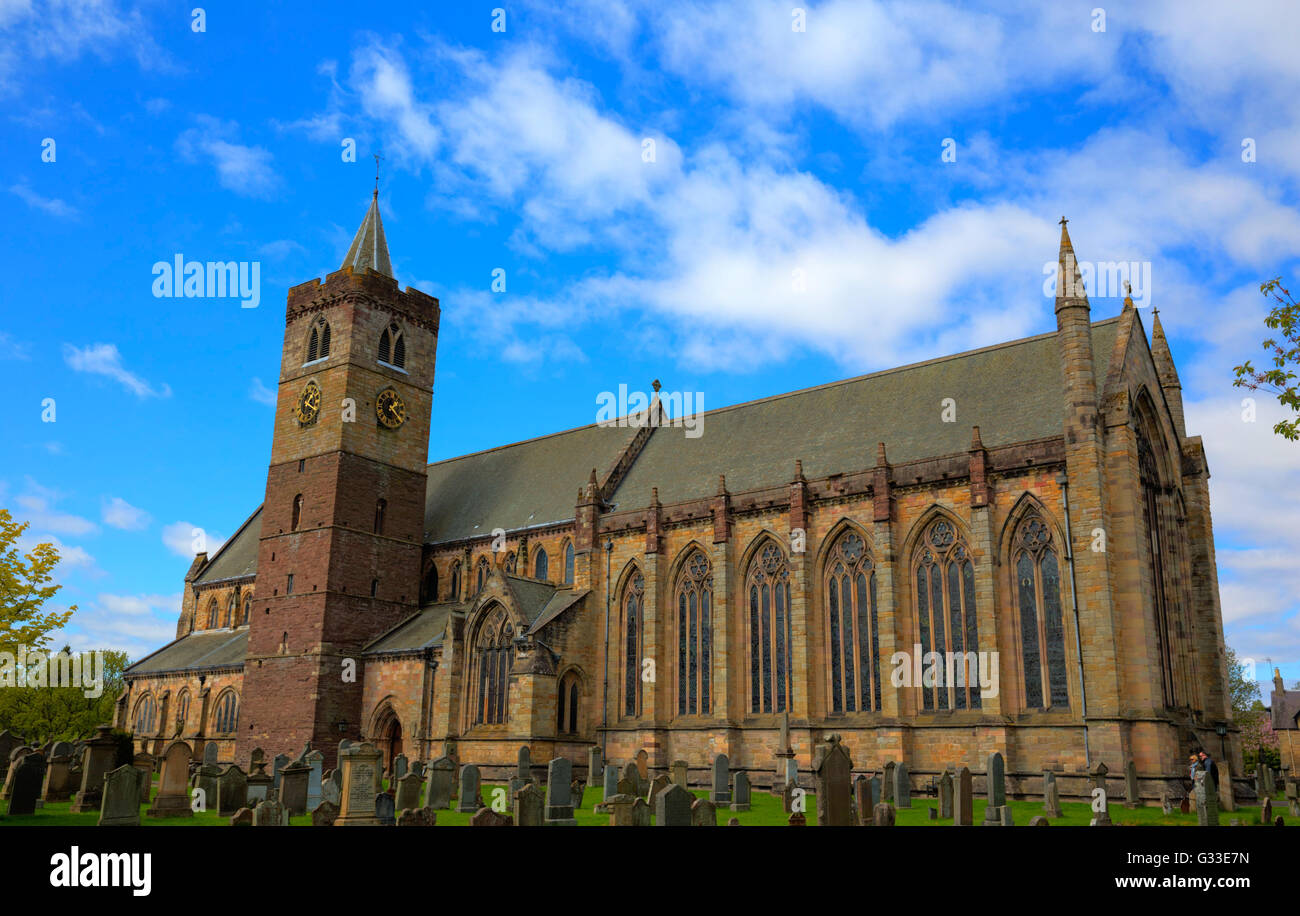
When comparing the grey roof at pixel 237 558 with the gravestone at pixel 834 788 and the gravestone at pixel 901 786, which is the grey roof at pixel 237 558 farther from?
the gravestone at pixel 834 788

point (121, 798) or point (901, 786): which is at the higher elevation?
point (121, 798)

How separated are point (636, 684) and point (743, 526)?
725 centimetres

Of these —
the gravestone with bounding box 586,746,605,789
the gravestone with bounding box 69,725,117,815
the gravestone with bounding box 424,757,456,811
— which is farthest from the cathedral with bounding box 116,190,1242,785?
the gravestone with bounding box 69,725,117,815

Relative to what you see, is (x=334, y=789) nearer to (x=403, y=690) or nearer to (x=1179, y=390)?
(x=403, y=690)

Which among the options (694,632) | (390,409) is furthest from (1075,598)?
(390,409)

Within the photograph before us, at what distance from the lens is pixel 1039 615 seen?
28.6 meters

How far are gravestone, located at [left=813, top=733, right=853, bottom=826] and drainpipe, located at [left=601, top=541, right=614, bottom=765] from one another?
67.7 ft

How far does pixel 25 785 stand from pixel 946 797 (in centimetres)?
1967

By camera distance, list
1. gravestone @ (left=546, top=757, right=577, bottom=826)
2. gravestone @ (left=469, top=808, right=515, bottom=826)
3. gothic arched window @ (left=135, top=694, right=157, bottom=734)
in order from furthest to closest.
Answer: gothic arched window @ (left=135, top=694, right=157, bottom=734) → gravestone @ (left=546, top=757, right=577, bottom=826) → gravestone @ (left=469, top=808, right=515, bottom=826)

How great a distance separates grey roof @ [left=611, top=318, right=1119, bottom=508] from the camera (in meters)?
32.5

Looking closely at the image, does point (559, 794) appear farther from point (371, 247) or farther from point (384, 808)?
point (371, 247)

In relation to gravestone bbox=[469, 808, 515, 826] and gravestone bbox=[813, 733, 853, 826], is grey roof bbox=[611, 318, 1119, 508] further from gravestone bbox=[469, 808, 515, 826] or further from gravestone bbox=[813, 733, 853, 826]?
gravestone bbox=[469, 808, 515, 826]

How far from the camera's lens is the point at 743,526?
3544 centimetres
